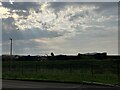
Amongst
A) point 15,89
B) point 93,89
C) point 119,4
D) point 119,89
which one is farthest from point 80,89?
point 119,4

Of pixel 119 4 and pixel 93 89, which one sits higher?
pixel 119 4

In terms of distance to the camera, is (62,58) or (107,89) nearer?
(107,89)

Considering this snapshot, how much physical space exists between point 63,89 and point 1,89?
3704 mm

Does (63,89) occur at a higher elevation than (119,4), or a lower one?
lower

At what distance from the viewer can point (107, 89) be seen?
1822 cm

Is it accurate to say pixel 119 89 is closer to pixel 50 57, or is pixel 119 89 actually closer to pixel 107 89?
pixel 107 89

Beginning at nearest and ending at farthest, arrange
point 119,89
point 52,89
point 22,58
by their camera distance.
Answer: point 119,89 < point 52,89 < point 22,58

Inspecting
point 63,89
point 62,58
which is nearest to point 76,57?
point 62,58

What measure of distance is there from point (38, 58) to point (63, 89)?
89.6 meters

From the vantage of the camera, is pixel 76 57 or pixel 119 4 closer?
pixel 119 4


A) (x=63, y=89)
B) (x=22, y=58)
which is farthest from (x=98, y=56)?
(x=63, y=89)

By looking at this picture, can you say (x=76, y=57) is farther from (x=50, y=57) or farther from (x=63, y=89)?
(x=63, y=89)

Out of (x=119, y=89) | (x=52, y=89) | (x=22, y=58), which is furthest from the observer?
(x=22, y=58)

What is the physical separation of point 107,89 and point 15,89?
5483mm
